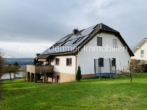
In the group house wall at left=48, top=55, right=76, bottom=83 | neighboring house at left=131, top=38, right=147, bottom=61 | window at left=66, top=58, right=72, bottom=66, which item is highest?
neighboring house at left=131, top=38, right=147, bottom=61

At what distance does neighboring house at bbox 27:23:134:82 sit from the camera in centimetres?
1764

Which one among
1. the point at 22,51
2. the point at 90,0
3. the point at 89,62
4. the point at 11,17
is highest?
the point at 90,0

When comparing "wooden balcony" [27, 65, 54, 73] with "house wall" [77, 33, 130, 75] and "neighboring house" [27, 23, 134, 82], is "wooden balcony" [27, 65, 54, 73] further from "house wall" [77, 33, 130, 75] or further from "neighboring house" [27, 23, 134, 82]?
"house wall" [77, 33, 130, 75]

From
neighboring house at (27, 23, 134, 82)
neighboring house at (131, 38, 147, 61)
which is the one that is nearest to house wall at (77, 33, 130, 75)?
neighboring house at (27, 23, 134, 82)

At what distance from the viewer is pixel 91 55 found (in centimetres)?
1844

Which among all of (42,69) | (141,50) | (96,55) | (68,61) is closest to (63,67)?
(68,61)

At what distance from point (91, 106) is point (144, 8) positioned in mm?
18304

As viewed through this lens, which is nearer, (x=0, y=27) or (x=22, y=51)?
(x=0, y=27)

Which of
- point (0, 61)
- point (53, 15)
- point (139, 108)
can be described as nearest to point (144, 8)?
point (53, 15)

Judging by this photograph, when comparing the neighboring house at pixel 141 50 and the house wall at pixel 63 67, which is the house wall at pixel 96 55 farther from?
the neighboring house at pixel 141 50

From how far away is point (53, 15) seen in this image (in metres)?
18.4

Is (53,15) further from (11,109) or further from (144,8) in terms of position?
(11,109)

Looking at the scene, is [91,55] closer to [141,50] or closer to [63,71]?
[63,71]

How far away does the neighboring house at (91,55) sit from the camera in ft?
57.9
